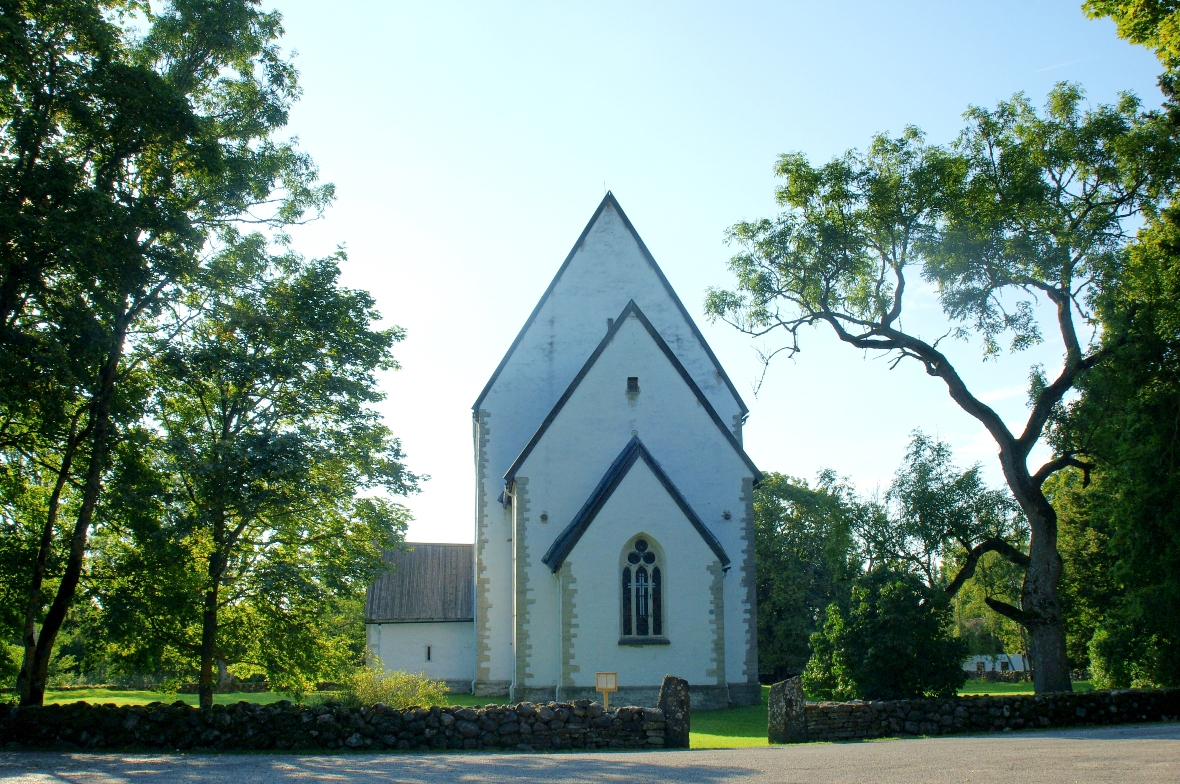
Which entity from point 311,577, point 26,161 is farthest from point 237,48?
point 311,577

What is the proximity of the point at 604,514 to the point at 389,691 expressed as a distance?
759cm

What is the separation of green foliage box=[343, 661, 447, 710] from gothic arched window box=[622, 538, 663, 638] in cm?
595

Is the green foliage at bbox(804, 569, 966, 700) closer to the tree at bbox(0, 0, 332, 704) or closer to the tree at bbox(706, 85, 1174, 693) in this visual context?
the tree at bbox(706, 85, 1174, 693)

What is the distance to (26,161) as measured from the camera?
14.3 metres

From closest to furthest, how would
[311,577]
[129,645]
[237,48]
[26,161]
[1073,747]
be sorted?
[1073,747] → [26,161] → [129,645] → [237,48] → [311,577]

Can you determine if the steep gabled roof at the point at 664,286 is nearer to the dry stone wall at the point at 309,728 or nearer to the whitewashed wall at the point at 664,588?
the whitewashed wall at the point at 664,588

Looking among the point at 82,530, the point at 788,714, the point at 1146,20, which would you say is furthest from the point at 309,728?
the point at 1146,20

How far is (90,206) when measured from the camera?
13.8m

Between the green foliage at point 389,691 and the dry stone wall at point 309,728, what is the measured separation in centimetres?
362

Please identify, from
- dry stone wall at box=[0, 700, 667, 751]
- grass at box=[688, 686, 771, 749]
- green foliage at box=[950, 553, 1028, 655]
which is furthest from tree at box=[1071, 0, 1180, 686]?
dry stone wall at box=[0, 700, 667, 751]

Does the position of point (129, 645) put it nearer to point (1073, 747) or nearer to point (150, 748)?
point (150, 748)

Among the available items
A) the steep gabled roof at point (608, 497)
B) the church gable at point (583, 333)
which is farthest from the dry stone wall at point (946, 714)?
the church gable at point (583, 333)

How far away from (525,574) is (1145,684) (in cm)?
1608

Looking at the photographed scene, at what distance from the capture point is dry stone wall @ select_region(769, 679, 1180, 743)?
48.7ft
